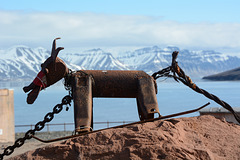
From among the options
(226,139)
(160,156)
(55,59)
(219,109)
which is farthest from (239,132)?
(219,109)

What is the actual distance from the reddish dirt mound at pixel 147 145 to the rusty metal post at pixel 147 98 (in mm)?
453

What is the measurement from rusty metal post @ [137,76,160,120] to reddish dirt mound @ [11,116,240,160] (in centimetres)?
45

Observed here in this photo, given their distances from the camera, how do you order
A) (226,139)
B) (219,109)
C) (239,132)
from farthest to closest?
1. (219,109)
2. (239,132)
3. (226,139)

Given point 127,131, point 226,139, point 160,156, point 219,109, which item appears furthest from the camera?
point 219,109

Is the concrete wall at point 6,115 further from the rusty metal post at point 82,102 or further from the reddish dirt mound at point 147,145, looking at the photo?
the reddish dirt mound at point 147,145

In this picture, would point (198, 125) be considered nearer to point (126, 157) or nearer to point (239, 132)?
point (239, 132)

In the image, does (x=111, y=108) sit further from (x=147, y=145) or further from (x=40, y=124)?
(x=147, y=145)

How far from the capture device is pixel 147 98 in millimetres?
5457

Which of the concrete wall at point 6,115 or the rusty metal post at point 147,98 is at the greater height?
the rusty metal post at point 147,98

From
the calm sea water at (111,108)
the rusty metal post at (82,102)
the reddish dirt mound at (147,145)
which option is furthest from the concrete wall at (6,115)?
the calm sea water at (111,108)

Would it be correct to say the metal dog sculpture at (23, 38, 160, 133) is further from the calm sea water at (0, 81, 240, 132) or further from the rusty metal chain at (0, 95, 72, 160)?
the calm sea water at (0, 81, 240, 132)

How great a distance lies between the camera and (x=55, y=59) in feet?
18.4

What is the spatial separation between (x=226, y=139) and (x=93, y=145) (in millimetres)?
1805

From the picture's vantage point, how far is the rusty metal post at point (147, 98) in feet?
17.5
